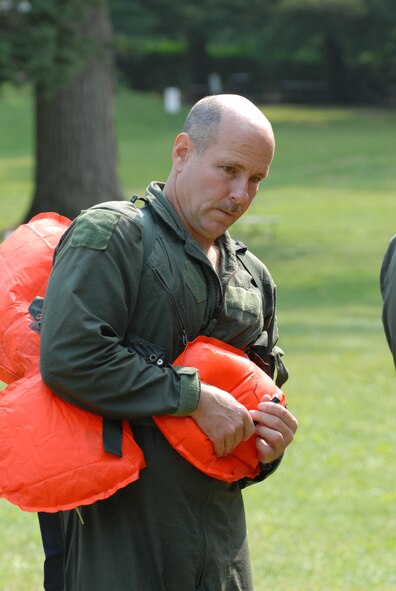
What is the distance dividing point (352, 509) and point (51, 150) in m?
14.0

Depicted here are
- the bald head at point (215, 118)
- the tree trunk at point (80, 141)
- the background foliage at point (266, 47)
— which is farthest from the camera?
the background foliage at point (266, 47)

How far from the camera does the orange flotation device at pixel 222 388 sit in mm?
3039

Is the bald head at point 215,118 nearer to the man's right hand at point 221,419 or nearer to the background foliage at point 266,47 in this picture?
the man's right hand at point 221,419

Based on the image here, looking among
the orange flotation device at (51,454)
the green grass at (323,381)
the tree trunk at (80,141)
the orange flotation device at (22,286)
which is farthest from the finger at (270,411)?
the tree trunk at (80,141)

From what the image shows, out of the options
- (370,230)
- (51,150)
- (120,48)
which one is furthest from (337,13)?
(51,150)

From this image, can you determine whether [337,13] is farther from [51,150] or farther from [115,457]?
[115,457]

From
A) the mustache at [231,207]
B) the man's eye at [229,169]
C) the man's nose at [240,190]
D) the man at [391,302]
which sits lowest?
the man at [391,302]

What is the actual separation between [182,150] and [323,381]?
7.64 m

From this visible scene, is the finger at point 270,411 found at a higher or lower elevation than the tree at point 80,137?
higher

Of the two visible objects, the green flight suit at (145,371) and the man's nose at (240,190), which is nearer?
the green flight suit at (145,371)

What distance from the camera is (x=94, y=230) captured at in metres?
2.99

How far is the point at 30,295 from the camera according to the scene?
3221 mm

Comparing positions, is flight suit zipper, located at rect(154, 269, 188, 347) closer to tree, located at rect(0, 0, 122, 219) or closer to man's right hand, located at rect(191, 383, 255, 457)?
man's right hand, located at rect(191, 383, 255, 457)

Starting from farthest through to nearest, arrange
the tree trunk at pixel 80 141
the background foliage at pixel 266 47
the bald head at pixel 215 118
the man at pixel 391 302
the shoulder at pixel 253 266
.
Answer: the background foliage at pixel 266 47, the tree trunk at pixel 80 141, the shoulder at pixel 253 266, the man at pixel 391 302, the bald head at pixel 215 118
